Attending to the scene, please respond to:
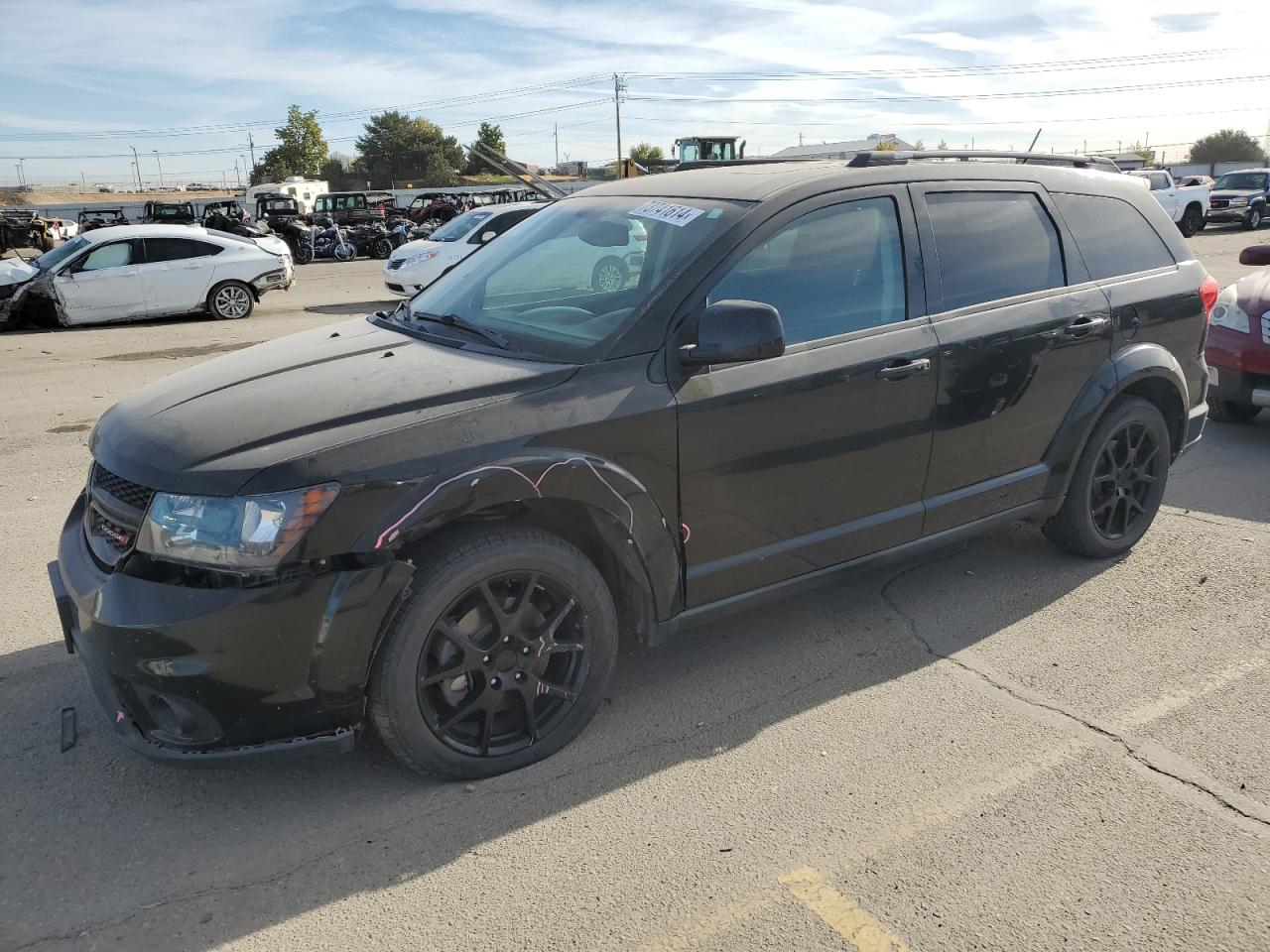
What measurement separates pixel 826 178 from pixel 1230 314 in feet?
16.1

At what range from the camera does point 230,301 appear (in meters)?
15.5

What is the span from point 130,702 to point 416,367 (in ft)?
4.22

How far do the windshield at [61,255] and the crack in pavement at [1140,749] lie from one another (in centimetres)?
1455

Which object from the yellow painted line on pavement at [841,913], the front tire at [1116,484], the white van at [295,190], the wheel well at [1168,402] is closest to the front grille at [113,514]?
the yellow painted line on pavement at [841,913]

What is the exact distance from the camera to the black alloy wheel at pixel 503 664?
2900 millimetres

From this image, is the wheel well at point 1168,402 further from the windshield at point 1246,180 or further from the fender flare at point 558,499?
the windshield at point 1246,180

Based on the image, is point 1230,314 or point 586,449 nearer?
point 586,449

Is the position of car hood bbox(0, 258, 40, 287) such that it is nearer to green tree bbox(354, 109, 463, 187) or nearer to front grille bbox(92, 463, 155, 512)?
front grille bbox(92, 463, 155, 512)

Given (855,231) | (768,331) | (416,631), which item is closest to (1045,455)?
(855,231)

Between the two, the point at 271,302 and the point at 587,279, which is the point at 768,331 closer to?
the point at 587,279

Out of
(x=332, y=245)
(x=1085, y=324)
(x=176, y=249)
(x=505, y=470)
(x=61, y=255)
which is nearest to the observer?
(x=505, y=470)

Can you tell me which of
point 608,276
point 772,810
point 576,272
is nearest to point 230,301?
point 576,272

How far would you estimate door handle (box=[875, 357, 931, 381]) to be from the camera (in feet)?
11.9

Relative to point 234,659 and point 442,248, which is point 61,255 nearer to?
point 442,248
